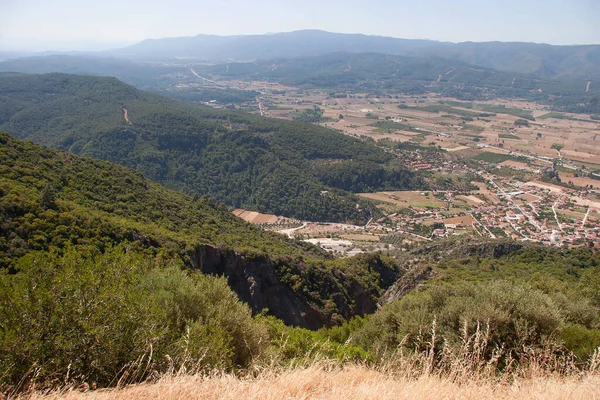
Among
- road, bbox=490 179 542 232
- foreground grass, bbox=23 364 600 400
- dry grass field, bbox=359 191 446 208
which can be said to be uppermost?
foreground grass, bbox=23 364 600 400

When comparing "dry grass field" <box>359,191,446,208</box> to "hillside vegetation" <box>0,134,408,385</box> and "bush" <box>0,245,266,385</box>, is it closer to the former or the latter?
"hillside vegetation" <box>0,134,408,385</box>

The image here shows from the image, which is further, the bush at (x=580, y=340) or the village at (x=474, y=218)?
the village at (x=474, y=218)

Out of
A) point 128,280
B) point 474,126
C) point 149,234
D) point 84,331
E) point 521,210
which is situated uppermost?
point 84,331

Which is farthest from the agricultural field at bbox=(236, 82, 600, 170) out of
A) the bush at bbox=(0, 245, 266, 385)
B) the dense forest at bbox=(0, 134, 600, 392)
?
the bush at bbox=(0, 245, 266, 385)

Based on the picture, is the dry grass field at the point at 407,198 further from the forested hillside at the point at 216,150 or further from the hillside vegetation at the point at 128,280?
the hillside vegetation at the point at 128,280

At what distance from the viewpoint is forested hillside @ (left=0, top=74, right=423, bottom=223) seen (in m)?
77.7

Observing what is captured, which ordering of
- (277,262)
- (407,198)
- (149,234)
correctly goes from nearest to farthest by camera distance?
(149,234) < (277,262) < (407,198)

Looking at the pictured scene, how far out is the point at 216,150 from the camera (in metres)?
90.2

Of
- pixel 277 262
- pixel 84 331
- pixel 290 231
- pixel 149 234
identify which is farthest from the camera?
pixel 290 231

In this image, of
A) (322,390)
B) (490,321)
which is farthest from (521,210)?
(322,390)

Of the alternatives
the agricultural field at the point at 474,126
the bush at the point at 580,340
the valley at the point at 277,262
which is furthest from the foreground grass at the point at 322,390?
the agricultural field at the point at 474,126

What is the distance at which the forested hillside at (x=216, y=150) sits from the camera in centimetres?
7769

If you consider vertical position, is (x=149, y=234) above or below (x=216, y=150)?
above

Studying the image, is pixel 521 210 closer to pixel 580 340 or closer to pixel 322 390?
pixel 580 340
